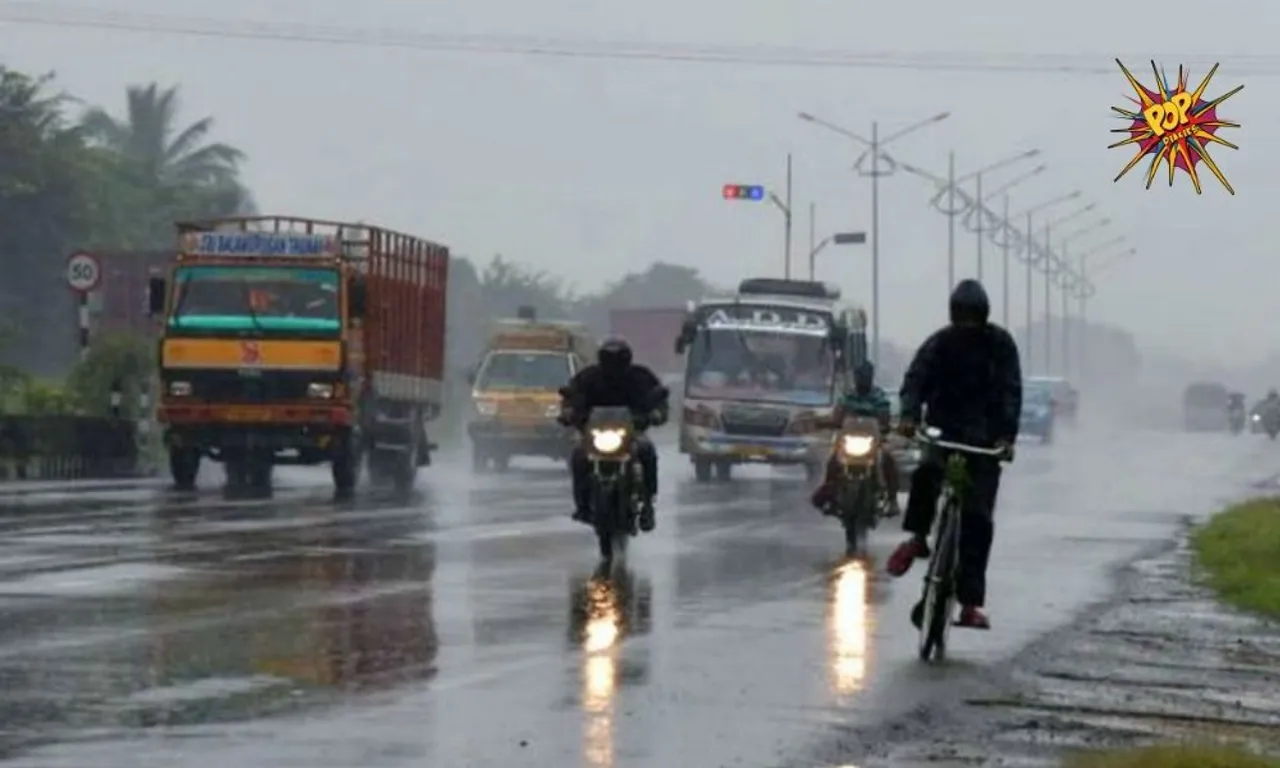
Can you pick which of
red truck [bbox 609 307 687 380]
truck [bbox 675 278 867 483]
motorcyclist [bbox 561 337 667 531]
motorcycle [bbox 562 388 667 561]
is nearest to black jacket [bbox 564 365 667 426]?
motorcyclist [bbox 561 337 667 531]

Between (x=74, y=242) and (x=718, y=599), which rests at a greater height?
(x=74, y=242)

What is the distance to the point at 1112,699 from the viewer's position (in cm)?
1296

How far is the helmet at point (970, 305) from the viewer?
1498 centimetres

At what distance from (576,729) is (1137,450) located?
59.8 m

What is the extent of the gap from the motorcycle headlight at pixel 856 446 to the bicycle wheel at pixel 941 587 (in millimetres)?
10630

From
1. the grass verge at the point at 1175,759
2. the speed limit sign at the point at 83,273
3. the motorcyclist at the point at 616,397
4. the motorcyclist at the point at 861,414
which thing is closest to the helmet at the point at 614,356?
the motorcyclist at the point at 616,397

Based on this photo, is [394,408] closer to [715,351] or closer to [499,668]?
[715,351]

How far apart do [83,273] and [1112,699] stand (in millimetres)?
31636

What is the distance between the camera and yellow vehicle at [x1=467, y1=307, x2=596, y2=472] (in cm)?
4806

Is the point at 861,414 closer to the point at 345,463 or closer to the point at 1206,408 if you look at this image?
the point at 345,463

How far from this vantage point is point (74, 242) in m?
80.4

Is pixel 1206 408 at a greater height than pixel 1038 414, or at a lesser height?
greater

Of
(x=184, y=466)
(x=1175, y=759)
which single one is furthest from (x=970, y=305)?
(x=184, y=466)

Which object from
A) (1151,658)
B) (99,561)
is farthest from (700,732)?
(99,561)
